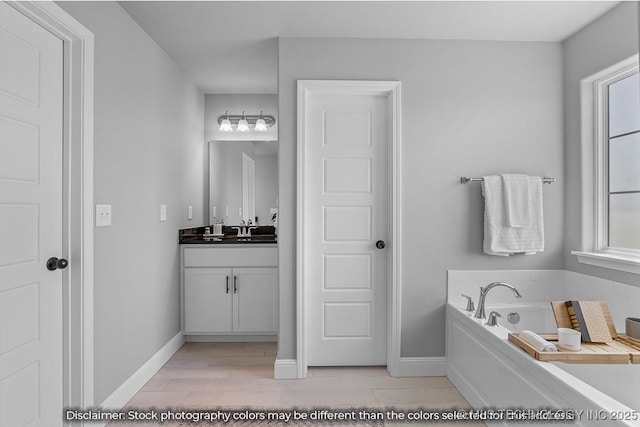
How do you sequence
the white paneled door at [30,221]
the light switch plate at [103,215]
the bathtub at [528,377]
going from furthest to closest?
the light switch plate at [103,215], the white paneled door at [30,221], the bathtub at [528,377]

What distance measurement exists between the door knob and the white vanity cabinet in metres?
1.56

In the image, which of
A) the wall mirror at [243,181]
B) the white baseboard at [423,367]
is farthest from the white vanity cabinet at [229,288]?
the white baseboard at [423,367]

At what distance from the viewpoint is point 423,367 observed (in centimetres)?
292

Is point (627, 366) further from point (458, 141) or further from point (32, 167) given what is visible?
point (32, 167)

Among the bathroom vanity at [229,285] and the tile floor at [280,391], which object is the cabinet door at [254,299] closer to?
the bathroom vanity at [229,285]

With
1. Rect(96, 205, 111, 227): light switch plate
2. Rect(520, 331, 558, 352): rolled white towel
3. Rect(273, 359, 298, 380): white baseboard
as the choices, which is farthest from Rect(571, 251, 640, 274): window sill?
Rect(96, 205, 111, 227): light switch plate

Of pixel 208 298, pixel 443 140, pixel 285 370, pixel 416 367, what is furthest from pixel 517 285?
pixel 208 298

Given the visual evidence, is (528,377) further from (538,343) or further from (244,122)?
(244,122)

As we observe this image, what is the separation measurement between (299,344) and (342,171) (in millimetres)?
1250

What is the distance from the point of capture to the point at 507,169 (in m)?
2.96

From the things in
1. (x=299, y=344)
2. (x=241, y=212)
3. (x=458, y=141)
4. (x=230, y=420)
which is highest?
(x=458, y=141)

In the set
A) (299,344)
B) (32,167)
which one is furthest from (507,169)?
(32,167)

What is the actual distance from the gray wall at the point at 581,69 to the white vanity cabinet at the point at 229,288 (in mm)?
2266

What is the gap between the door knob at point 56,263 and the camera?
1925mm
